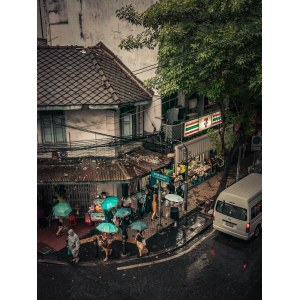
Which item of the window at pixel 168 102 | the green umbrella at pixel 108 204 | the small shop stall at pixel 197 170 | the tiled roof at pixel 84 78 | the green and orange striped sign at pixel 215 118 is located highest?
the tiled roof at pixel 84 78

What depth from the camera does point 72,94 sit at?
1534 centimetres

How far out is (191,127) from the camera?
1856cm

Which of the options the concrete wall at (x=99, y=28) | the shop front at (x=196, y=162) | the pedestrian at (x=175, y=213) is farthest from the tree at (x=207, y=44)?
the pedestrian at (x=175, y=213)

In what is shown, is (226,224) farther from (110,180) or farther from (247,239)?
(110,180)

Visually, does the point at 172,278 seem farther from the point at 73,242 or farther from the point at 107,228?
the point at 73,242

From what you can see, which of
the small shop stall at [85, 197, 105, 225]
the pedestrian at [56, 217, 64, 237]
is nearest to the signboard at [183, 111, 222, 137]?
the small shop stall at [85, 197, 105, 225]

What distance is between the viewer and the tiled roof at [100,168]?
15055 mm

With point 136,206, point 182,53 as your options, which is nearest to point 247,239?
point 136,206

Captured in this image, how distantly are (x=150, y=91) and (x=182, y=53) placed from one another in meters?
4.34

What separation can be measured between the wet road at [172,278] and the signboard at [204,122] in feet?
24.1

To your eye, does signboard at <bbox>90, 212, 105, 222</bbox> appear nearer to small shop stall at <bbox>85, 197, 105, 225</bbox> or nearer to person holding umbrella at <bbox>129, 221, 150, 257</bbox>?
small shop stall at <bbox>85, 197, 105, 225</bbox>

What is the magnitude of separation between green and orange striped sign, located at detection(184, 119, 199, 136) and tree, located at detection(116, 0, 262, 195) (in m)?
2.96

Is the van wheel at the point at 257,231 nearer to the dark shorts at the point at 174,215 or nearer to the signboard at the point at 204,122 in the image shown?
the dark shorts at the point at 174,215

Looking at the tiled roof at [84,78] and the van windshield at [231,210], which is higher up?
the tiled roof at [84,78]
